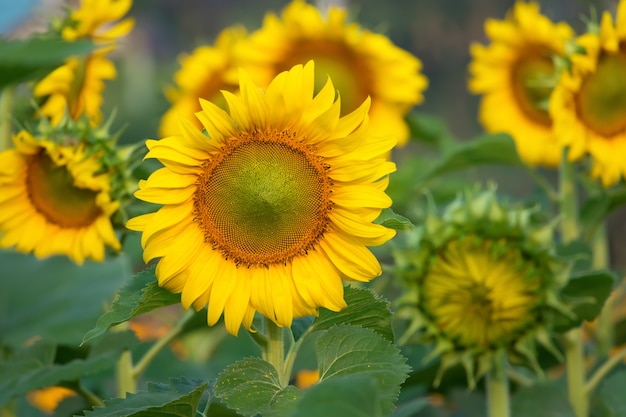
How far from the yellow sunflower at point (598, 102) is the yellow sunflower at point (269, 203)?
53 centimetres

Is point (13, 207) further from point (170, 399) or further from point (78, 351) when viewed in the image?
point (170, 399)

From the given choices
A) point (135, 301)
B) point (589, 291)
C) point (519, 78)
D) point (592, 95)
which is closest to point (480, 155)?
point (592, 95)

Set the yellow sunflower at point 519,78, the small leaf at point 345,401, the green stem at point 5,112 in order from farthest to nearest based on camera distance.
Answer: the yellow sunflower at point 519,78, the green stem at point 5,112, the small leaf at point 345,401

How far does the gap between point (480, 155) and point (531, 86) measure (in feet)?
1.13

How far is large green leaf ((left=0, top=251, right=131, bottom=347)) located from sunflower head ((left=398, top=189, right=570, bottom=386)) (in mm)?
415

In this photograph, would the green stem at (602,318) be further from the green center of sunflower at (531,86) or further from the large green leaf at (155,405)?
the large green leaf at (155,405)

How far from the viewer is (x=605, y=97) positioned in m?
1.32

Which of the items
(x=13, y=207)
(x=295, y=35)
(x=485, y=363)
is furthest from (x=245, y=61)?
(x=485, y=363)

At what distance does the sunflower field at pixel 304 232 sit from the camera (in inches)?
31.5

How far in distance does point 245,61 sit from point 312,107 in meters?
0.98

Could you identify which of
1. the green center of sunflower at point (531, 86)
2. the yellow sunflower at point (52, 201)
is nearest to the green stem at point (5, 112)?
the yellow sunflower at point (52, 201)

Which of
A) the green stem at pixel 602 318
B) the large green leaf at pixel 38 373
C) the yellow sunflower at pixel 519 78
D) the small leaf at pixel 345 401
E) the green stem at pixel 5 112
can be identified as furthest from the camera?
the yellow sunflower at pixel 519 78

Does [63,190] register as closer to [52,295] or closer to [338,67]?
[52,295]

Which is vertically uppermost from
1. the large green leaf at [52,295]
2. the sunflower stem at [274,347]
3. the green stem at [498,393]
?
the sunflower stem at [274,347]
